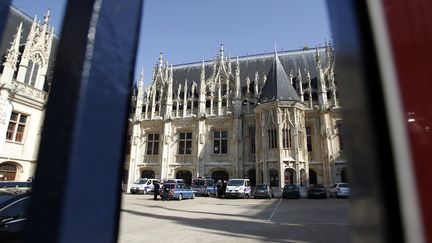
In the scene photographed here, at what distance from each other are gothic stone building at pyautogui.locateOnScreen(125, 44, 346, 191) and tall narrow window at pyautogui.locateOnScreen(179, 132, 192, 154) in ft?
0.36

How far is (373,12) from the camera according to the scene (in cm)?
63

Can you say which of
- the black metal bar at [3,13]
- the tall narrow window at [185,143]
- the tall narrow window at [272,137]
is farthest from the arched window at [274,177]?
the black metal bar at [3,13]

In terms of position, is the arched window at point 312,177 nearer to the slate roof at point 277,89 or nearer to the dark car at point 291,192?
the dark car at point 291,192

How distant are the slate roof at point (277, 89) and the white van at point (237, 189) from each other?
8158 millimetres

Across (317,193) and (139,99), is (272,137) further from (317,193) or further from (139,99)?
(139,99)

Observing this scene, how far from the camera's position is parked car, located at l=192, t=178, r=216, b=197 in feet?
84.4

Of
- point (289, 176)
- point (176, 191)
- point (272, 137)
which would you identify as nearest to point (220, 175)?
point (272, 137)

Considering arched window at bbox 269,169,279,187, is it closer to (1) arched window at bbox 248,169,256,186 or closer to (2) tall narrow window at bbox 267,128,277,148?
(2) tall narrow window at bbox 267,128,277,148

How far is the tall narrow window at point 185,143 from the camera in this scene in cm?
3037

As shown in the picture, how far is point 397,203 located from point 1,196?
835 cm

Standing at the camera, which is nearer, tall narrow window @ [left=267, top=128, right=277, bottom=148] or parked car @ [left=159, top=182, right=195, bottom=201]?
parked car @ [left=159, top=182, right=195, bottom=201]

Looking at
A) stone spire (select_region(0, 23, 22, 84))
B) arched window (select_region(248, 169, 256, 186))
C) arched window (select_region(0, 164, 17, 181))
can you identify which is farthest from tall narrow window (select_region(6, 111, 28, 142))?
arched window (select_region(248, 169, 256, 186))

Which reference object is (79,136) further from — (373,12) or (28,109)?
(28,109)

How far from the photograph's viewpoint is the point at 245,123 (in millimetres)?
28953
